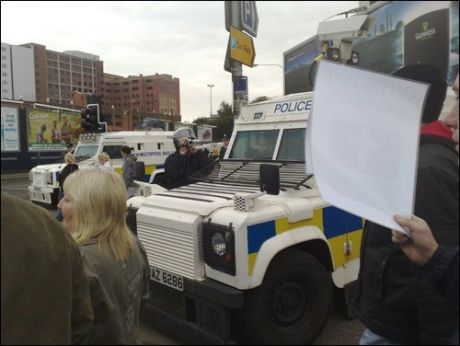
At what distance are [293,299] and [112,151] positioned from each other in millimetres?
10426

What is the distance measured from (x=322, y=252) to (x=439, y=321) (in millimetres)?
2351

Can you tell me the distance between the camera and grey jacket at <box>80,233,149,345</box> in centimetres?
138

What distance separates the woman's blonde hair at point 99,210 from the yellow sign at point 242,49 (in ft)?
2.46

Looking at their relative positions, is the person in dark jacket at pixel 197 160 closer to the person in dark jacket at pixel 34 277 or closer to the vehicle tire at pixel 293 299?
the vehicle tire at pixel 293 299

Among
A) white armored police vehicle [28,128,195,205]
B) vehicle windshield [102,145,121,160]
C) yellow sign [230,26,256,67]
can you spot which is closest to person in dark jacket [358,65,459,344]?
yellow sign [230,26,256,67]

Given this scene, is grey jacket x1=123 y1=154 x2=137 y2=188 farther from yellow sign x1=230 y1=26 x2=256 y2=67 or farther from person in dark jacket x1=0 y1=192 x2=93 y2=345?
person in dark jacket x1=0 y1=192 x2=93 y2=345

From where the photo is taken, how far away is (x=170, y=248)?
358 centimetres

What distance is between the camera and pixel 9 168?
1225mm

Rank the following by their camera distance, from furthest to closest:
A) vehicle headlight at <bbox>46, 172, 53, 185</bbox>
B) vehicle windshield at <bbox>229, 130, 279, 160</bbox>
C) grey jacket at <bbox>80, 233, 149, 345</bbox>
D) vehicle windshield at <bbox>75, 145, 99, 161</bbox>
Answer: vehicle windshield at <bbox>75, 145, 99, 161</bbox> → vehicle headlight at <bbox>46, 172, 53, 185</bbox> → vehicle windshield at <bbox>229, 130, 279, 160</bbox> → grey jacket at <bbox>80, 233, 149, 345</bbox>

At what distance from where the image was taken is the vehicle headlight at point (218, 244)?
127 inches

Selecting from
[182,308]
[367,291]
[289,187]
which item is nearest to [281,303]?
[182,308]

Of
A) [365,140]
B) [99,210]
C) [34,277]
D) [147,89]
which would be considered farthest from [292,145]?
[34,277]

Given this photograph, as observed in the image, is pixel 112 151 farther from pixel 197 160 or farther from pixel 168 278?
pixel 168 278

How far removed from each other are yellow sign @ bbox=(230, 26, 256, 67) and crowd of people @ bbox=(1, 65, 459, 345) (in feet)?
1.80
